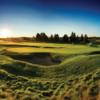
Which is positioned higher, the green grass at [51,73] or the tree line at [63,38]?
the tree line at [63,38]

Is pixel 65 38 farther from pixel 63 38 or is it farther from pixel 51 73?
pixel 51 73

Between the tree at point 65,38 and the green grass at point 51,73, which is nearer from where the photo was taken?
the green grass at point 51,73

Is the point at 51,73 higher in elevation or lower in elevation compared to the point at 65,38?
lower

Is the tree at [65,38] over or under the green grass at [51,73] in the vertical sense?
over

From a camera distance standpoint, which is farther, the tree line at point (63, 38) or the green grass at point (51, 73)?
the tree line at point (63, 38)

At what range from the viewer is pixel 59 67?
440 cm

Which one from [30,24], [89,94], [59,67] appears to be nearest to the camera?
[89,94]

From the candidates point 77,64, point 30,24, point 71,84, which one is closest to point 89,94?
point 71,84

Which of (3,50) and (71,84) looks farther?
(3,50)

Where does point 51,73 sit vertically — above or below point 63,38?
below

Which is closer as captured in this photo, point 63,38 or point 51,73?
point 51,73

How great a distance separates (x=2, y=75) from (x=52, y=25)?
1.17 metres

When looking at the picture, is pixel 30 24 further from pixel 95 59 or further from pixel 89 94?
pixel 89 94

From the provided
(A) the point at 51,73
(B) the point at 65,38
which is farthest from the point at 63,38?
(A) the point at 51,73
